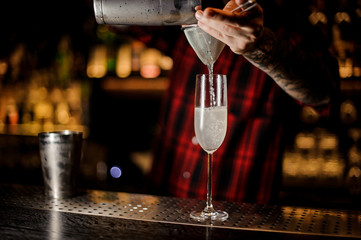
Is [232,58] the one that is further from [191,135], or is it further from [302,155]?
[302,155]

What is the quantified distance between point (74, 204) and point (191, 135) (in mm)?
930

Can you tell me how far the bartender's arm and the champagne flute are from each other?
0.44 ft

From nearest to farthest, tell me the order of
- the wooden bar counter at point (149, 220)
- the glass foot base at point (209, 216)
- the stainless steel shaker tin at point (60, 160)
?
1. the wooden bar counter at point (149, 220)
2. the glass foot base at point (209, 216)
3. the stainless steel shaker tin at point (60, 160)

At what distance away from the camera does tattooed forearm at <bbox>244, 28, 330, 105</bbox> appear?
1365 millimetres

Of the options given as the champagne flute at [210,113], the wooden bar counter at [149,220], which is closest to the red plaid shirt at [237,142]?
the wooden bar counter at [149,220]

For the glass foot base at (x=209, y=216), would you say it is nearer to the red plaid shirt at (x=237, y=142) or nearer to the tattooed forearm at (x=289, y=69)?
the tattooed forearm at (x=289, y=69)

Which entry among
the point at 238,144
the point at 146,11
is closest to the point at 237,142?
the point at 238,144

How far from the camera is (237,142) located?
1.97 meters

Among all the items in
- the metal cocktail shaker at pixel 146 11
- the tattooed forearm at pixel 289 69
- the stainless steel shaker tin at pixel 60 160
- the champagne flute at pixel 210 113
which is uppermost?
the metal cocktail shaker at pixel 146 11

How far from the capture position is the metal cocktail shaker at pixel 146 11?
117 centimetres

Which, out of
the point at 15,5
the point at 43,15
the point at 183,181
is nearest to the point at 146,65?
the point at 43,15

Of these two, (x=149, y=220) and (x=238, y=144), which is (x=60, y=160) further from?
(x=238, y=144)

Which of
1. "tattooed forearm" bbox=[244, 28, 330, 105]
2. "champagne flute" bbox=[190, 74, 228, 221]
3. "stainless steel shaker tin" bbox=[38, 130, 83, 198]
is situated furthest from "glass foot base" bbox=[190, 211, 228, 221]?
"tattooed forearm" bbox=[244, 28, 330, 105]

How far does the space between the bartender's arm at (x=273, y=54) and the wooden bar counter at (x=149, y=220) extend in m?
0.50
